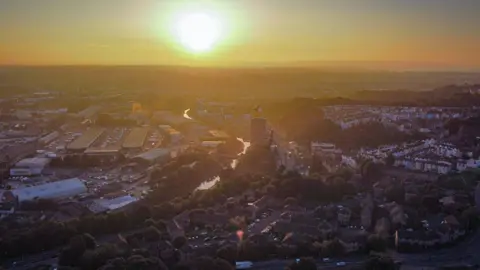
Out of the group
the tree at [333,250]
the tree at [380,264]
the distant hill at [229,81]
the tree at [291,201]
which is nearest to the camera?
the tree at [380,264]

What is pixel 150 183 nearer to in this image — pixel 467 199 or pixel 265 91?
pixel 467 199

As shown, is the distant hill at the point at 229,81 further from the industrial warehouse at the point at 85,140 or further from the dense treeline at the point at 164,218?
the dense treeline at the point at 164,218

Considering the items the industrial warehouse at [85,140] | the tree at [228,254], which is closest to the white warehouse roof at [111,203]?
the tree at [228,254]

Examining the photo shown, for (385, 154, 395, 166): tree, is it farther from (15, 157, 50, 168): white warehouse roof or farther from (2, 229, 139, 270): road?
(15, 157, 50, 168): white warehouse roof

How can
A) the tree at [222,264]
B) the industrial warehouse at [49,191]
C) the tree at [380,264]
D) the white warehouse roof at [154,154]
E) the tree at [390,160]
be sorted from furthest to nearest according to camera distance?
the white warehouse roof at [154,154] < the tree at [390,160] < the industrial warehouse at [49,191] < the tree at [380,264] < the tree at [222,264]

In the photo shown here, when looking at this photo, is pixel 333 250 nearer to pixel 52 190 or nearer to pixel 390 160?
pixel 390 160

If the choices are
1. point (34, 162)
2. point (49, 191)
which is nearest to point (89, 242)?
point (49, 191)
